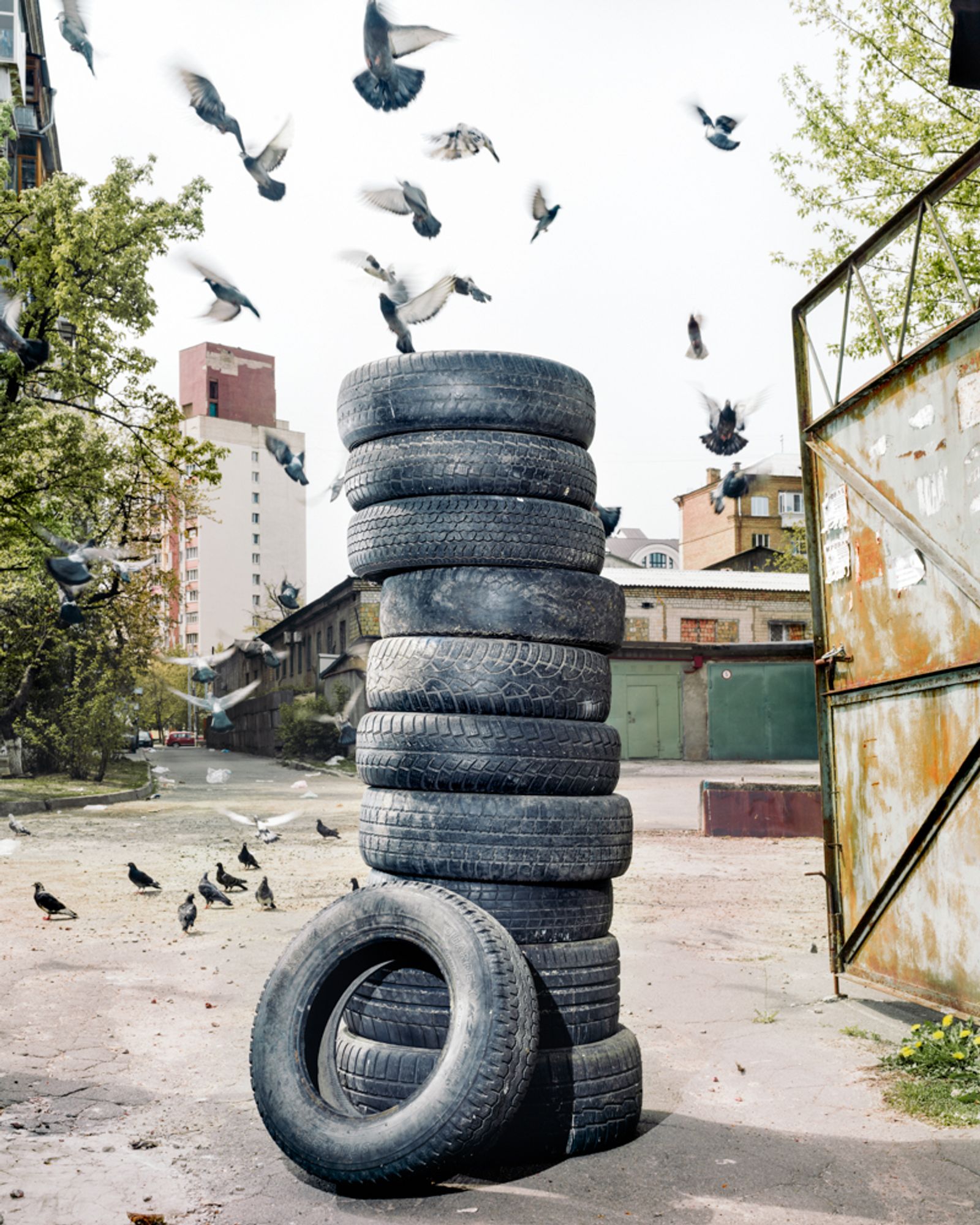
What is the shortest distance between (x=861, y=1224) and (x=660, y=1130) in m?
1.05

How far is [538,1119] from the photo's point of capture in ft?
13.8

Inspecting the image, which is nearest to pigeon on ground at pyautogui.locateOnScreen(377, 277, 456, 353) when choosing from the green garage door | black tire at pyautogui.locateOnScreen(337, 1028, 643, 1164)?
black tire at pyautogui.locateOnScreen(337, 1028, 643, 1164)

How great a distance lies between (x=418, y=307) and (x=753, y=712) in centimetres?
3000

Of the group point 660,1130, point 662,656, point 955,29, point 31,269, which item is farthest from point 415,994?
point 662,656

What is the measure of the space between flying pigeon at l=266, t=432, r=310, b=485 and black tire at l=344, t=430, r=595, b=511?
8245 millimetres

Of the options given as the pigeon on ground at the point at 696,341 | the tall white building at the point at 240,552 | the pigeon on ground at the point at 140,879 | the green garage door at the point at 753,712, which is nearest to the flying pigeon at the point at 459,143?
the pigeon on ground at the point at 696,341

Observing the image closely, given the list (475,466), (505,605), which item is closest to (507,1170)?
(505,605)

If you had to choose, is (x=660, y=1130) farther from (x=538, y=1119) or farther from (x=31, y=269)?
(x=31, y=269)

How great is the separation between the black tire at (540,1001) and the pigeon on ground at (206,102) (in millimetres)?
6636

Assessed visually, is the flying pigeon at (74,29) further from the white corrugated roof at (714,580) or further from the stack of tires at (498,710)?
the white corrugated roof at (714,580)

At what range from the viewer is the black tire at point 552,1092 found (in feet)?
13.7

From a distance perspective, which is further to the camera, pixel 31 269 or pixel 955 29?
pixel 31 269

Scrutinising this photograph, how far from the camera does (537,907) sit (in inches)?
175

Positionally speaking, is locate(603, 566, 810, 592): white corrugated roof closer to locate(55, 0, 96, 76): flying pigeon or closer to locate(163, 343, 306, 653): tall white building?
locate(55, 0, 96, 76): flying pigeon
